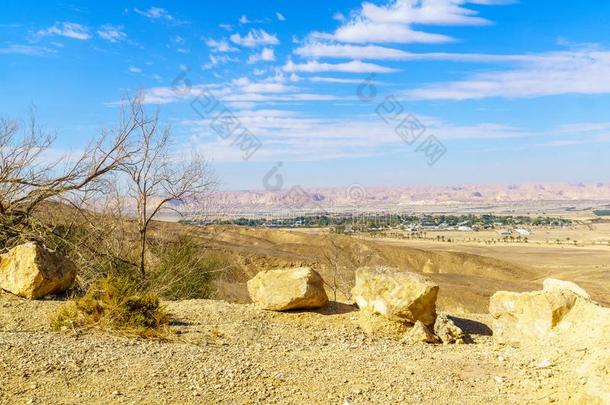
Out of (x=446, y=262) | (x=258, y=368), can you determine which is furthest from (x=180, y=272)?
(x=446, y=262)

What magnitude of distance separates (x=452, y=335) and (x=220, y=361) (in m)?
5.25

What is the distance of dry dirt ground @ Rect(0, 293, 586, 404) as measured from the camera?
22.9 feet

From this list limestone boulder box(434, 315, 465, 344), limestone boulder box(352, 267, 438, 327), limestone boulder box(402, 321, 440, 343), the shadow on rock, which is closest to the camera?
limestone boulder box(402, 321, 440, 343)

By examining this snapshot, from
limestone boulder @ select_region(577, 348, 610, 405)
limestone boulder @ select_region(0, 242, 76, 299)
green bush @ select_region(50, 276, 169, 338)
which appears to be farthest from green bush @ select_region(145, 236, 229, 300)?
limestone boulder @ select_region(577, 348, 610, 405)

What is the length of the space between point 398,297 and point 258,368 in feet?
14.6

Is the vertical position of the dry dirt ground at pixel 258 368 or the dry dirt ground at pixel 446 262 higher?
the dry dirt ground at pixel 258 368

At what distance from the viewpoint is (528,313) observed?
419 inches

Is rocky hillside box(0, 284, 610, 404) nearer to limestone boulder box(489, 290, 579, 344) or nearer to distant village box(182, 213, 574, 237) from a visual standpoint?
limestone boulder box(489, 290, 579, 344)

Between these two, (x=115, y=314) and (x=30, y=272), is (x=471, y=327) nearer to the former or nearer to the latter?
(x=115, y=314)

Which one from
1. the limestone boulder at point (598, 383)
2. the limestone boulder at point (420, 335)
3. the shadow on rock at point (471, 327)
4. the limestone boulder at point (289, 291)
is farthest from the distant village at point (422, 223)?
the limestone boulder at point (598, 383)

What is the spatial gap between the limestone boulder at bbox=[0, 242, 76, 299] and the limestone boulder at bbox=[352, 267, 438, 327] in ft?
21.7

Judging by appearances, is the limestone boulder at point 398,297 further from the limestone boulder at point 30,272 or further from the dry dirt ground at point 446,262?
the dry dirt ground at point 446,262

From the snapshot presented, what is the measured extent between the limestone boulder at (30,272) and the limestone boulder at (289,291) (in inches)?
170

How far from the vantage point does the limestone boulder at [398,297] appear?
11570 millimetres
